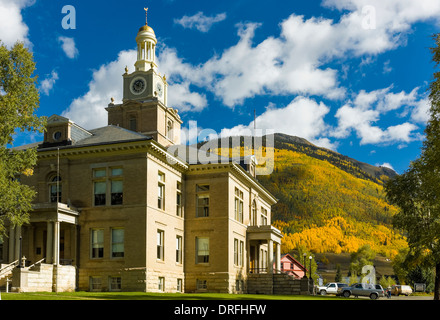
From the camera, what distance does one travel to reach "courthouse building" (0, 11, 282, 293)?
131 ft

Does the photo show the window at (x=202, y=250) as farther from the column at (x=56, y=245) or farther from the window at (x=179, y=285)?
the column at (x=56, y=245)

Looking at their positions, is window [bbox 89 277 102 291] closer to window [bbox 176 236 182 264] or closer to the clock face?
window [bbox 176 236 182 264]

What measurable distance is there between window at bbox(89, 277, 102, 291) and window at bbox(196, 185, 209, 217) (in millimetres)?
11211

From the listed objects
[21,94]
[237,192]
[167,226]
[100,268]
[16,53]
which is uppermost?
[16,53]

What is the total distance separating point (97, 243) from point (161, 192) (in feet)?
21.2

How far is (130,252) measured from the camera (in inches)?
1586

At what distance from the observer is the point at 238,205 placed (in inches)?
2025

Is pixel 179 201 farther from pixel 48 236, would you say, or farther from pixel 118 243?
pixel 48 236

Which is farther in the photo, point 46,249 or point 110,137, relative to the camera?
point 110,137

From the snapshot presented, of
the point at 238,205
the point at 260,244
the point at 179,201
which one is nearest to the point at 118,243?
the point at 179,201

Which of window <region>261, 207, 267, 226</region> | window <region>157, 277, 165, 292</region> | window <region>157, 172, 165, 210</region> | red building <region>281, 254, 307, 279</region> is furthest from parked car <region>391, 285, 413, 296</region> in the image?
window <region>157, 172, 165, 210</region>

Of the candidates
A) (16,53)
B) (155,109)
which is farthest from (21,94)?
(155,109)
